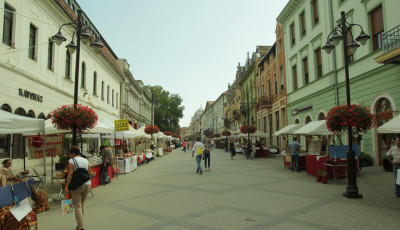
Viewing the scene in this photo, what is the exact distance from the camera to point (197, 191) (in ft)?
31.0

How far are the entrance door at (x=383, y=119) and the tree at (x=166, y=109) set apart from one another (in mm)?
61823

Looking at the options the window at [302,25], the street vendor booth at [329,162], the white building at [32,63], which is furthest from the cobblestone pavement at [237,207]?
the window at [302,25]

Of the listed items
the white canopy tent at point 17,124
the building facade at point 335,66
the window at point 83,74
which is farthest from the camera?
the window at point 83,74

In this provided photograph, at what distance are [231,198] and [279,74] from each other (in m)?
23.0

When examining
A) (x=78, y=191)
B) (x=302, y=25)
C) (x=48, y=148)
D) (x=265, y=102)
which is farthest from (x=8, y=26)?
(x=265, y=102)

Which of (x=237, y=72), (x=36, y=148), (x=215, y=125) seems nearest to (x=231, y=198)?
(x=36, y=148)

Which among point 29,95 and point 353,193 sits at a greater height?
point 29,95

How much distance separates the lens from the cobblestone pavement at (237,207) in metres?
5.74

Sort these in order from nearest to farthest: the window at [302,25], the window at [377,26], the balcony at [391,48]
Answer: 1. the balcony at [391,48]
2. the window at [377,26]
3. the window at [302,25]

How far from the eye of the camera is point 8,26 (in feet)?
43.5

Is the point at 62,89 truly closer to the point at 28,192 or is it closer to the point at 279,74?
the point at 28,192

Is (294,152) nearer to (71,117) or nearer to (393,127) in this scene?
(393,127)

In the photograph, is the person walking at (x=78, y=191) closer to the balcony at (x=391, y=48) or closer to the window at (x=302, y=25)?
the balcony at (x=391, y=48)

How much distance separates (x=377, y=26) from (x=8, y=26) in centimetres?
1782
